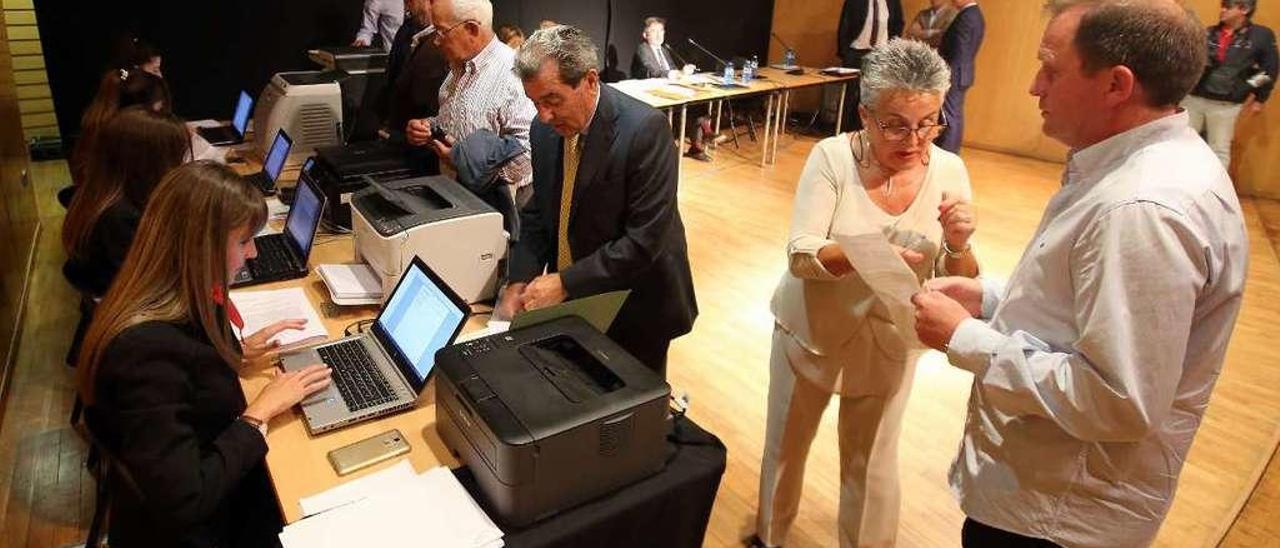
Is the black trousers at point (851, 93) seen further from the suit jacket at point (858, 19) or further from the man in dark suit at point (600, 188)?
the man in dark suit at point (600, 188)

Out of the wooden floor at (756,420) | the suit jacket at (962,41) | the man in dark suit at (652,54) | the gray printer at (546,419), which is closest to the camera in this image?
the gray printer at (546,419)

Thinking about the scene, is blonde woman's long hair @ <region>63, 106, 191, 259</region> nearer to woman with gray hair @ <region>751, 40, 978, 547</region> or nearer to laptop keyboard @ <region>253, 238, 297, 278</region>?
laptop keyboard @ <region>253, 238, 297, 278</region>

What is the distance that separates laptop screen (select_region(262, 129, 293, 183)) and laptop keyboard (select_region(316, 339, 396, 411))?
1.64 m

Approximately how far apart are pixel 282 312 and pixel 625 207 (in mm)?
1000

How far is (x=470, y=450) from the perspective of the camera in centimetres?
148

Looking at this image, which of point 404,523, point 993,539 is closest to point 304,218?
point 404,523

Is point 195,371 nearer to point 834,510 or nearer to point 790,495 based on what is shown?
point 790,495

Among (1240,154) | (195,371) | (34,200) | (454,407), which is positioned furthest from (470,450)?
(1240,154)

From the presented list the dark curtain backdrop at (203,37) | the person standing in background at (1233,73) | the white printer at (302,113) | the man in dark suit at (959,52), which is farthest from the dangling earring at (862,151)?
the dark curtain backdrop at (203,37)

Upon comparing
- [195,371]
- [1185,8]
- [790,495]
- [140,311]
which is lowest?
[790,495]

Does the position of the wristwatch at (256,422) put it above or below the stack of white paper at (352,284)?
below

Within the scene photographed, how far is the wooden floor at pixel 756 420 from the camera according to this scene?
259 centimetres

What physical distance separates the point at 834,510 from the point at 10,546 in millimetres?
2570

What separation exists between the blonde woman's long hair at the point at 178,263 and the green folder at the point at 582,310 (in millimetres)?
590
